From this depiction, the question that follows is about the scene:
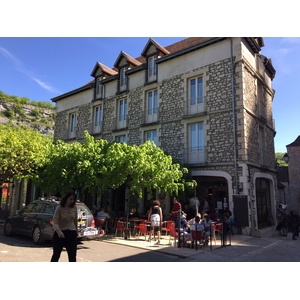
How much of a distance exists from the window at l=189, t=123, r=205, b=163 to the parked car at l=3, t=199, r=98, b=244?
6.42 m

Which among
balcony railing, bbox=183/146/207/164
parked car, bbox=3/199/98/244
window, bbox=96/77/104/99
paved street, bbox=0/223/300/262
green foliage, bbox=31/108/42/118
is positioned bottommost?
paved street, bbox=0/223/300/262

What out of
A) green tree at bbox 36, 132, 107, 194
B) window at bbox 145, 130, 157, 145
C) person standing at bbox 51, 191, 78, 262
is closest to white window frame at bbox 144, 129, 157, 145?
window at bbox 145, 130, 157, 145

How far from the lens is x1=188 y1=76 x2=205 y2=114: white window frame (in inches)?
536

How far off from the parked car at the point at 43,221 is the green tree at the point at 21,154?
133 inches

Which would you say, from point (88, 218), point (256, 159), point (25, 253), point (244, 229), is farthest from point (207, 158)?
point (25, 253)

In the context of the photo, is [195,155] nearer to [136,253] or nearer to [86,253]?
[136,253]

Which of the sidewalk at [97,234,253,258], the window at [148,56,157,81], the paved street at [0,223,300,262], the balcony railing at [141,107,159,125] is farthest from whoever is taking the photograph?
the window at [148,56,157,81]

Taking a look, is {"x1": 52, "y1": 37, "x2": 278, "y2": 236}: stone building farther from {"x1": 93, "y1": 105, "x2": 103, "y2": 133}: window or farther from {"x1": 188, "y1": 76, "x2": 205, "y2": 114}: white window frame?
{"x1": 93, "y1": 105, "x2": 103, "y2": 133}: window

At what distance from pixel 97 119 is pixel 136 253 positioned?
12.9 m

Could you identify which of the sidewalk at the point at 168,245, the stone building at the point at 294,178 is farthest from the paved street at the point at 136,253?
the stone building at the point at 294,178

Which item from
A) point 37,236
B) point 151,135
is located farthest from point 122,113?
point 37,236

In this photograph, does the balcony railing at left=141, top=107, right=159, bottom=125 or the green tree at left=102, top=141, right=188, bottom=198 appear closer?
the green tree at left=102, top=141, right=188, bottom=198

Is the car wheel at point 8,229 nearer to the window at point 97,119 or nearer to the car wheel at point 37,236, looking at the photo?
the car wheel at point 37,236

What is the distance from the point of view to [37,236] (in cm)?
825
